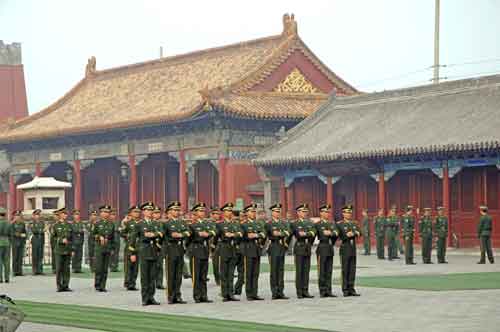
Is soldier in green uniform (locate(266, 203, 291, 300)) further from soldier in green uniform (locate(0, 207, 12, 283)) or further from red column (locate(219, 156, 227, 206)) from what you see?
red column (locate(219, 156, 227, 206))

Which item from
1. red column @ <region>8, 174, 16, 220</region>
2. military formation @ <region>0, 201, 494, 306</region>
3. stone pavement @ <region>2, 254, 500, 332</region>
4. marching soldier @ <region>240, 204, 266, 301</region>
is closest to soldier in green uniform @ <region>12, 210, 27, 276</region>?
stone pavement @ <region>2, 254, 500, 332</region>

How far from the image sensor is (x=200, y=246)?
2136cm

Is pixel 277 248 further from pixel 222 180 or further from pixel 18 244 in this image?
pixel 222 180

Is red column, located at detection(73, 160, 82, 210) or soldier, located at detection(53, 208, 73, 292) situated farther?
red column, located at detection(73, 160, 82, 210)

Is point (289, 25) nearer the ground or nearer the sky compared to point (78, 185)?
nearer the sky

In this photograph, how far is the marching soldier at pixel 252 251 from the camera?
21.5 metres

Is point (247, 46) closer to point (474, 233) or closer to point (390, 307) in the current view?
point (474, 233)

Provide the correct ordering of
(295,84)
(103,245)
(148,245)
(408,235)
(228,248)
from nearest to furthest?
(148,245)
(228,248)
(103,245)
(408,235)
(295,84)

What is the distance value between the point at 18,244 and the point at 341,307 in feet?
43.9

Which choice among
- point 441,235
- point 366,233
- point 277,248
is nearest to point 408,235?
point 441,235

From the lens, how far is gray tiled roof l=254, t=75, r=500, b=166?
3675 cm

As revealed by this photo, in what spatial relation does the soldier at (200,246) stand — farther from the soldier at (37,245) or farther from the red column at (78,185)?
the red column at (78,185)

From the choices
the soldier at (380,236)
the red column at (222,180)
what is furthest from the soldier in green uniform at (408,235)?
the red column at (222,180)

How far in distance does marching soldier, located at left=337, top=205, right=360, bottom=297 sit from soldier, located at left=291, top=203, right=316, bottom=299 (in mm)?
552
